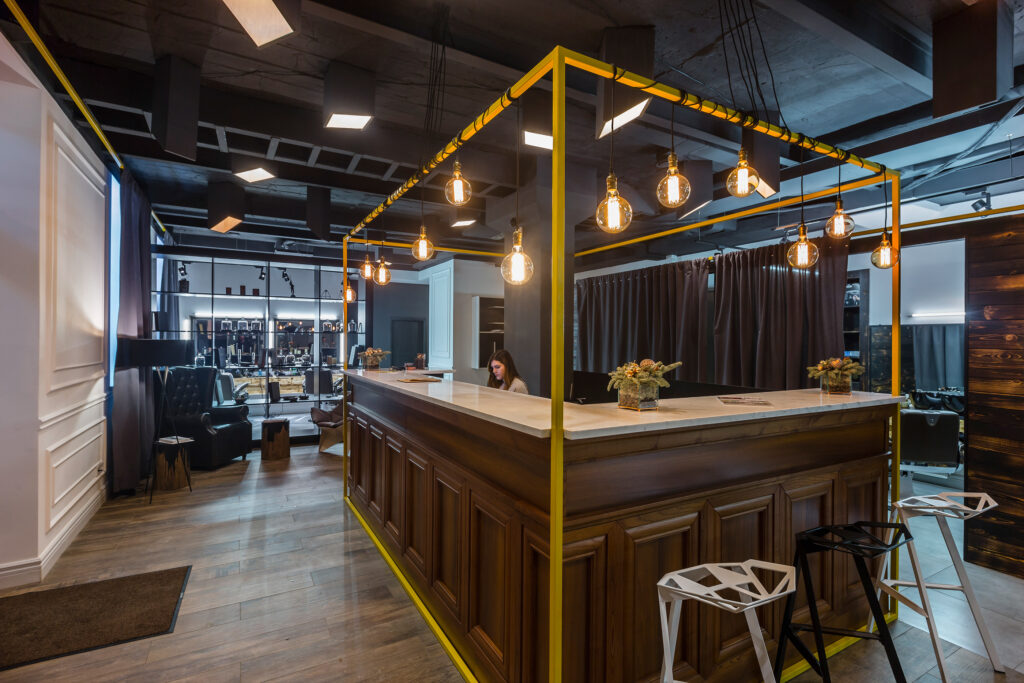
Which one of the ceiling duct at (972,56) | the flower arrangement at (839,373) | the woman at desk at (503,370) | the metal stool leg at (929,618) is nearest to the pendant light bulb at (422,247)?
the woman at desk at (503,370)

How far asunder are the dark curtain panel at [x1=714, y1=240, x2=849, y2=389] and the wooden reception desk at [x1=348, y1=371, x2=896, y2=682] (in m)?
1.92

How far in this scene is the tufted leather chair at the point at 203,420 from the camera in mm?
5641

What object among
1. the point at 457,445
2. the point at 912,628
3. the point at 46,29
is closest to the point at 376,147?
the point at 46,29

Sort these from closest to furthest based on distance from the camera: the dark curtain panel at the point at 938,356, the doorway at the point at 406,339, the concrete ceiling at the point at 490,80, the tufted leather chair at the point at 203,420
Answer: the concrete ceiling at the point at 490,80
the tufted leather chair at the point at 203,420
the dark curtain panel at the point at 938,356
the doorway at the point at 406,339

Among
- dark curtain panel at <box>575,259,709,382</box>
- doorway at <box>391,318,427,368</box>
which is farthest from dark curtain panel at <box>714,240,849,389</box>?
doorway at <box>391,318,427,368</box>

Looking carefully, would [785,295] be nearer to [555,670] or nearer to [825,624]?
[825,624]

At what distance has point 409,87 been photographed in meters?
3.40

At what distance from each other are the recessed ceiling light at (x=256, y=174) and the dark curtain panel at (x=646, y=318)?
444 cm

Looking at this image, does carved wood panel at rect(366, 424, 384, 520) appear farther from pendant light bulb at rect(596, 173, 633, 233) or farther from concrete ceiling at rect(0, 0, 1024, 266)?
concrete ceiling at rect(0, 0, 1024, 266)

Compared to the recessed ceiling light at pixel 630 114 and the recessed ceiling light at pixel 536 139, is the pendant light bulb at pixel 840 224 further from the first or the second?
the recessed ceiling light at pixel 536 139

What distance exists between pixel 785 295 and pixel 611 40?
129 inches

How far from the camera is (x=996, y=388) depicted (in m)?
3.23

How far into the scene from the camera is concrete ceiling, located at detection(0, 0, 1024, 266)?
8.35 ft

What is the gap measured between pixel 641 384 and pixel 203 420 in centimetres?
557
